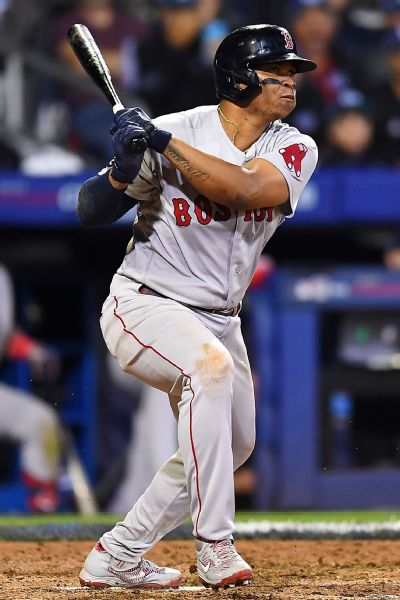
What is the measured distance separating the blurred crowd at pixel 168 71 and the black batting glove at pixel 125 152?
4039 mm

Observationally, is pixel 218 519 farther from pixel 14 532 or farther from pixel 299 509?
pixel 299 509

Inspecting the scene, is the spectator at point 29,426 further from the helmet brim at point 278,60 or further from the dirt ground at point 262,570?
the helmet brim at point 278,60

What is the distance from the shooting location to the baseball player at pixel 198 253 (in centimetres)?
328

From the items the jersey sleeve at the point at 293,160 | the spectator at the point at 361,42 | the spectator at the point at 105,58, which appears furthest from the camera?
the spectator at the point at 361,42

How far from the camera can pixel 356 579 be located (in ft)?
12.3

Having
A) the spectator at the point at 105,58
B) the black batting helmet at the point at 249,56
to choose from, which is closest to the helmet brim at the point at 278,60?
the black batting helmet at the point at 249,56

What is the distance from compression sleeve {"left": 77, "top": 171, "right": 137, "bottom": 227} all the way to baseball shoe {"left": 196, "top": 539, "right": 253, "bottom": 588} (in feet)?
3.13

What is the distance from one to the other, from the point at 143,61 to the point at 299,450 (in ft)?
8.96

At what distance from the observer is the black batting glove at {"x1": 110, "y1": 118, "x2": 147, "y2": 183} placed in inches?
128

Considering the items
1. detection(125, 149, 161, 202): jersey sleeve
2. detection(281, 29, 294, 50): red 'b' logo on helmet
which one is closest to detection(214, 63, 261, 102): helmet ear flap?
detection(281, 29, 294, 50): red 'b' logo on helmet

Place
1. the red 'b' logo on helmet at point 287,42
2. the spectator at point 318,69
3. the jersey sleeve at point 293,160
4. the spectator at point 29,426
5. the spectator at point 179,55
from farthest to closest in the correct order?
the spectator at point 318,69 < the spectator at point 179,55 < the spectator at point 29,426 < the red 'b' logo on helmet at point 287,42 < the jersey sleeve at point 293,160

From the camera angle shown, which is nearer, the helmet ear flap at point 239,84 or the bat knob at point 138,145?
the bat knob at point 138,145

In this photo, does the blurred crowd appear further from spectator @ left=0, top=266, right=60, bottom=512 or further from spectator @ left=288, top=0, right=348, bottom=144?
spectator @ left=0, top=266, right=60, bottom=512

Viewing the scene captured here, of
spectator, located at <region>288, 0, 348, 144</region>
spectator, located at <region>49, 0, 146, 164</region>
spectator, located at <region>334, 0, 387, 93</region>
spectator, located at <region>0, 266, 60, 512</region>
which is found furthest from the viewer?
spectator, located at <region>334, 0, 387, 93</region>
